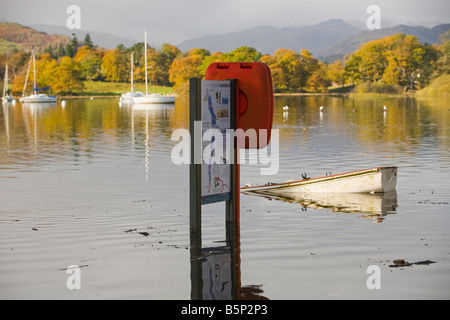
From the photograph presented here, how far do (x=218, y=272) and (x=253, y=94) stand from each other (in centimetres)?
387

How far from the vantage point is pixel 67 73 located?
183625mm

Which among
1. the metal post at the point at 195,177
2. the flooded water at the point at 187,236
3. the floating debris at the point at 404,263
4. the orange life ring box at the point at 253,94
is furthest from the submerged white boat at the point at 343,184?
the floating debris at the point at 404,263

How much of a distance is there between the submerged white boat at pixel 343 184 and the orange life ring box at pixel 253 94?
4415 millimetres

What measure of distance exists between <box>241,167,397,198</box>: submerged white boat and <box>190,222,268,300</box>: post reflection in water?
4.71 meters

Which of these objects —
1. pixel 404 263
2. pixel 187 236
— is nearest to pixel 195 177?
pixel 187 236

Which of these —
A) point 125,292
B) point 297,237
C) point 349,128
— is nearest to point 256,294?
point 125,292

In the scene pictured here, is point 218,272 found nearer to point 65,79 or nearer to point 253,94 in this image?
point 253,94

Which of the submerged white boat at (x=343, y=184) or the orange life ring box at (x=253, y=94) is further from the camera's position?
the submerged white boat at (x=343, y=184)

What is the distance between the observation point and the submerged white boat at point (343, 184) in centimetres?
1683

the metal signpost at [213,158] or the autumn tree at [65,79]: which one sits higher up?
the autumn tree at [65,79]

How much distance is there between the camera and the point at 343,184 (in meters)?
16.9

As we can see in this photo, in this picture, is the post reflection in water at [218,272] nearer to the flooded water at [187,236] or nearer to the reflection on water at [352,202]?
the flooded water at [187,236]

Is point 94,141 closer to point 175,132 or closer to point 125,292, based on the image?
point 175,132

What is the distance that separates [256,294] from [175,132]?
36.0m
